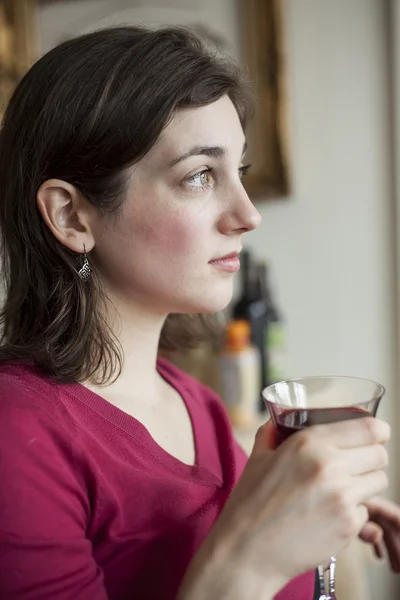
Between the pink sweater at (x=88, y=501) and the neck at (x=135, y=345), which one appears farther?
the neck at (x=135, y=345)

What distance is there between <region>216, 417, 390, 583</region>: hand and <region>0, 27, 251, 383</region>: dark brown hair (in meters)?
0.30

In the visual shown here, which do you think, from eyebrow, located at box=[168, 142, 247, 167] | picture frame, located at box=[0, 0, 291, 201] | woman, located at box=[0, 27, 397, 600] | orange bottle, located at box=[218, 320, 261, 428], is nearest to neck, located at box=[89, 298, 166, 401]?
woman, located at box=[0, 27, 397, 600]

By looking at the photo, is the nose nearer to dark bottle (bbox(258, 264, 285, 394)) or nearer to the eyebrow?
the eyebrow

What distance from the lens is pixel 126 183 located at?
2.72 feet

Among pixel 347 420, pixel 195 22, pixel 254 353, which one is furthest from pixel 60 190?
pixel 195 22

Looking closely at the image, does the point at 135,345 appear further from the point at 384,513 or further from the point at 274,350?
the point at 274,350

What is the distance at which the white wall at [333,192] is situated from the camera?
1.73 meters

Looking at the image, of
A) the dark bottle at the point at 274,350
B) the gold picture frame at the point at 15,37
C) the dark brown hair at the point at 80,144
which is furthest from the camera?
the gold picture frame at the point at 15,37

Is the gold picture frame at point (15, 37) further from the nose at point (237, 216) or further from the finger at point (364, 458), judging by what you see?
the finger at point (364, 458)

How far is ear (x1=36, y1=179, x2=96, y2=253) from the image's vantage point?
84cm

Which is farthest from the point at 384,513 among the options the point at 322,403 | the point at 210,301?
the point at 210,301

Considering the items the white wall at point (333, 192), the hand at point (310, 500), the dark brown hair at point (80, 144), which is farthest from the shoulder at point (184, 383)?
the white wall at point (333, 192)

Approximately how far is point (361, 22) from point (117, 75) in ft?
3.75

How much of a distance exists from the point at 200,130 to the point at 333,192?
1045 millimetres
